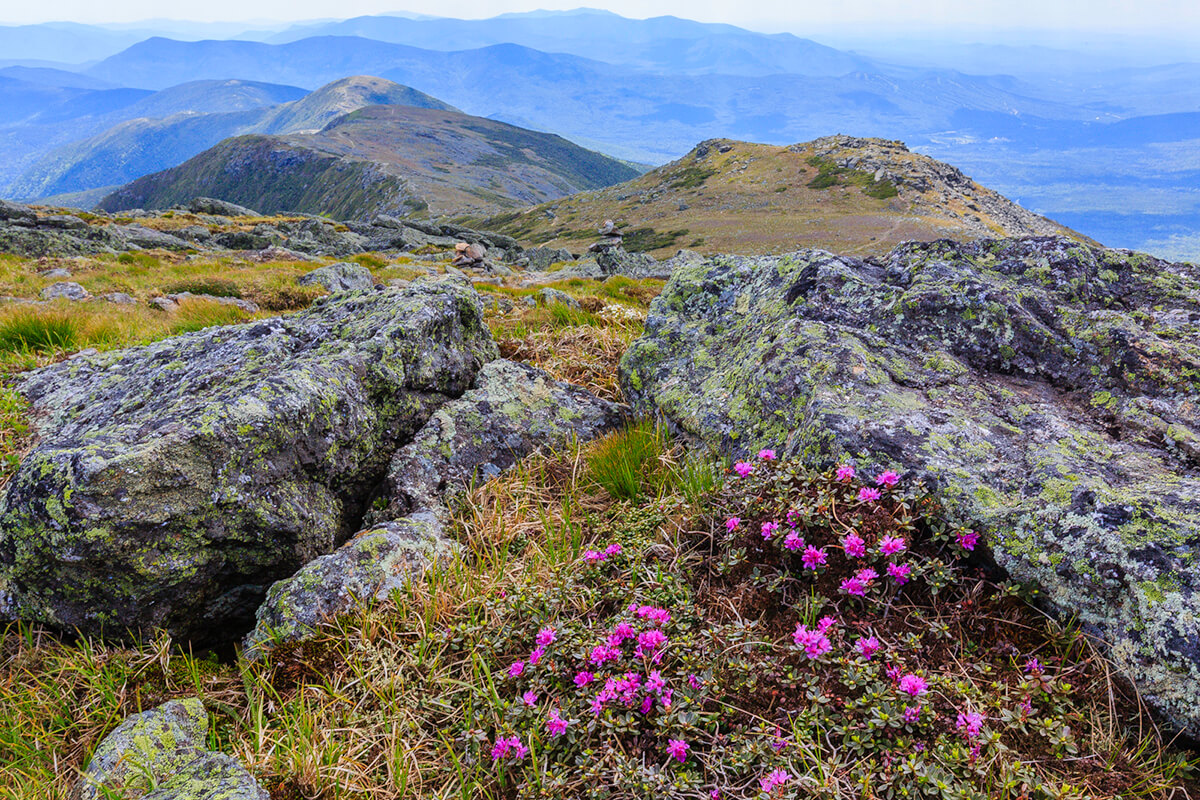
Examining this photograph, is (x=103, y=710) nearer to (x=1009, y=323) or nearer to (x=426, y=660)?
(x=426, y=660)

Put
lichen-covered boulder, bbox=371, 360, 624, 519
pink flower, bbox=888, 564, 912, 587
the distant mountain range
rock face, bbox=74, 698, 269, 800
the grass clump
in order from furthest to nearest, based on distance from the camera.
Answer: the distant mountain range < lichen-covered boulder, bbox=371, 360, 624, 519 < the grass clump < pink flower, bbox=888, 564, 912, 587 < rock face, bbox=74, 698, 269, 800

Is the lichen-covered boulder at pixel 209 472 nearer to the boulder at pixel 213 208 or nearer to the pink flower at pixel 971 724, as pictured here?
the pink flower at pixel 971 724

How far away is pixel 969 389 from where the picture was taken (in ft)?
14.6

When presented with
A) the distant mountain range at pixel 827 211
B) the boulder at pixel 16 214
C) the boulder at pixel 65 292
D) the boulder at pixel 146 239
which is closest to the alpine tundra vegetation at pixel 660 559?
the boulder at pixel 65 292

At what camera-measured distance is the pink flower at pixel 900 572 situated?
3111 millimetres

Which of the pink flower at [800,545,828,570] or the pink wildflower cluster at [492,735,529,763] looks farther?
the pink flower at [800,545,828,570]

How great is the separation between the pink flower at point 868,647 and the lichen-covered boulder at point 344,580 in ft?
9.44

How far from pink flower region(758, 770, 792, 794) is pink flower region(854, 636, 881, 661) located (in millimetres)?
741

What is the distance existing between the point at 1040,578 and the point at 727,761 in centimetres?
189

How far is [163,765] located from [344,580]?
131 centimetres

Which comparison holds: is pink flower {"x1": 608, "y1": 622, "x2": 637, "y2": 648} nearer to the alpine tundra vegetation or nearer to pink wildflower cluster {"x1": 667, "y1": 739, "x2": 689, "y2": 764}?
the alpine tundra vegetation

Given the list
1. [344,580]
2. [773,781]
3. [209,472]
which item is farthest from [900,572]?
[209,472]

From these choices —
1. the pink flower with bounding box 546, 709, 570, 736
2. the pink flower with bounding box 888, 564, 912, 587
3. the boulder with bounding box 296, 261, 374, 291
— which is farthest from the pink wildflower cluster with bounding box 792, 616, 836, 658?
the boulder with bounding box 296, 261, 374, 291

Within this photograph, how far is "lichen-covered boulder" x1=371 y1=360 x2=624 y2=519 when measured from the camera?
16.7 feet
